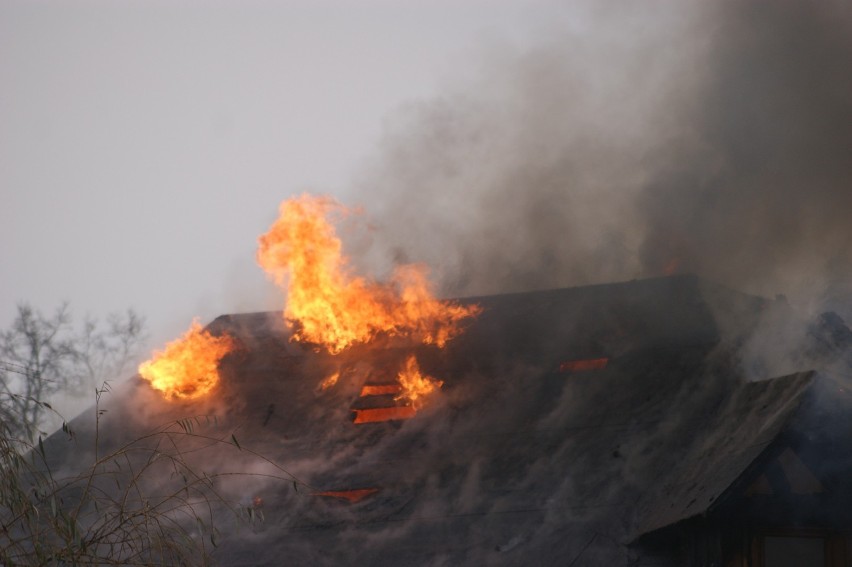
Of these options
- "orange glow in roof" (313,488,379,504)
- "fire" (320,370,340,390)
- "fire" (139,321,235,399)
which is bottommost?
"orange glow in roof" (313,488,379,504)

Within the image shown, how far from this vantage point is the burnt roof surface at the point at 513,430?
14.5m

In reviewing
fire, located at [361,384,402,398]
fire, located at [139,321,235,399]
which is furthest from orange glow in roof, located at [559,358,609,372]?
fire, located at [139,321,235,399]

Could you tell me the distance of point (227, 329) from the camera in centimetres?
2311

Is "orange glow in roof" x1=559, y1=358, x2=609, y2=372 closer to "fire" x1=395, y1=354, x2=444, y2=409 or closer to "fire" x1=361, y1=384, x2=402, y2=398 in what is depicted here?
"fire" x1=395, y1=354, x2=444, y2=409

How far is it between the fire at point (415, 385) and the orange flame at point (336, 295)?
120cm

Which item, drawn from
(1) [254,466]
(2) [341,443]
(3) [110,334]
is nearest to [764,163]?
(2) [341,443]

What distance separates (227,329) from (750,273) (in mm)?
11969

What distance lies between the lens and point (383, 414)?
60.7 feet

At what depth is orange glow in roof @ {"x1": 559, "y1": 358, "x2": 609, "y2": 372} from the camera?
60.1 ft

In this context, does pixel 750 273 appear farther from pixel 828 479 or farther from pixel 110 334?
pixel 110 334

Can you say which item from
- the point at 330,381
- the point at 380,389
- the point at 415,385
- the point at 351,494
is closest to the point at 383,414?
the point at 380,389

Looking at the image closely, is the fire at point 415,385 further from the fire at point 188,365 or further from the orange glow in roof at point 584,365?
the fire at point 188,365

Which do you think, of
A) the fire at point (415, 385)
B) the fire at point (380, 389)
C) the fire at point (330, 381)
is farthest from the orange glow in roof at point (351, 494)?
the fire at point (330, 381)

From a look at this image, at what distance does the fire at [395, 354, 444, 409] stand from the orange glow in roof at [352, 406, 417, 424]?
17 centimetres
